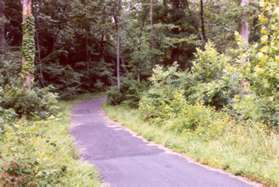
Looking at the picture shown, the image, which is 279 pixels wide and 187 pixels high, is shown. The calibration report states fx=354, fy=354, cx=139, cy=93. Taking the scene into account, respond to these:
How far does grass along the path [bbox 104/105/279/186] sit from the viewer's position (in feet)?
21.1

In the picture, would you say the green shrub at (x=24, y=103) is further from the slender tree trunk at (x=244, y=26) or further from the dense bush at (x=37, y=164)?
the slender tree trunk at (x=244, y=26)

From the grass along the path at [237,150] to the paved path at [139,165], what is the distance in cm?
31

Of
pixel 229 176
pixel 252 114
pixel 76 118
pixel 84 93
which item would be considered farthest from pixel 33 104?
pixel 84 93

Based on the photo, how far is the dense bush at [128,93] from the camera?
759 inches

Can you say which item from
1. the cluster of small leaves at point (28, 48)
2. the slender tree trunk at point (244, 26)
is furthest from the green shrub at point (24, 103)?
the slender tree trunk at point (244, 26)

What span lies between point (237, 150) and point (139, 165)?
221 cm

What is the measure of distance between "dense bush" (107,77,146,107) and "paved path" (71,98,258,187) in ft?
25.9

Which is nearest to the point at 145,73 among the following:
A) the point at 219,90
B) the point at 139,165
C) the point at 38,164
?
the point at 219,90

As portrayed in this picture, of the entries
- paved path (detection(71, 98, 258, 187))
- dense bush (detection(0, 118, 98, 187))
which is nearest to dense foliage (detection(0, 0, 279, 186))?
dense bush (detection(0, 118, 98, 187))

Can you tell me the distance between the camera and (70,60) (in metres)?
31.2

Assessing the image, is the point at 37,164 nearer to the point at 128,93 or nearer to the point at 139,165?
the point at 139,165

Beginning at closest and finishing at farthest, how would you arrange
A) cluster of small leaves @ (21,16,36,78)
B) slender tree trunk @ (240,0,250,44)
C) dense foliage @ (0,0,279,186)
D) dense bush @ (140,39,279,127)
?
dense foliage @ (0,0,279,186)
dense bush @ (140,39,279,127)
slender tree trunk @ (240,0,250,44)
cluster of small leaves @ (21,16,36,78)

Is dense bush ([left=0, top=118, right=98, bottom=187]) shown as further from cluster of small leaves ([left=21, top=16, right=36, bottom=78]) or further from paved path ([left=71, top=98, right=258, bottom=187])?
cluster of small leaves ([left=21, top=16, right=36, bottom=78])

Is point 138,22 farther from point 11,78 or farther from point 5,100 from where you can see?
point 5,100
